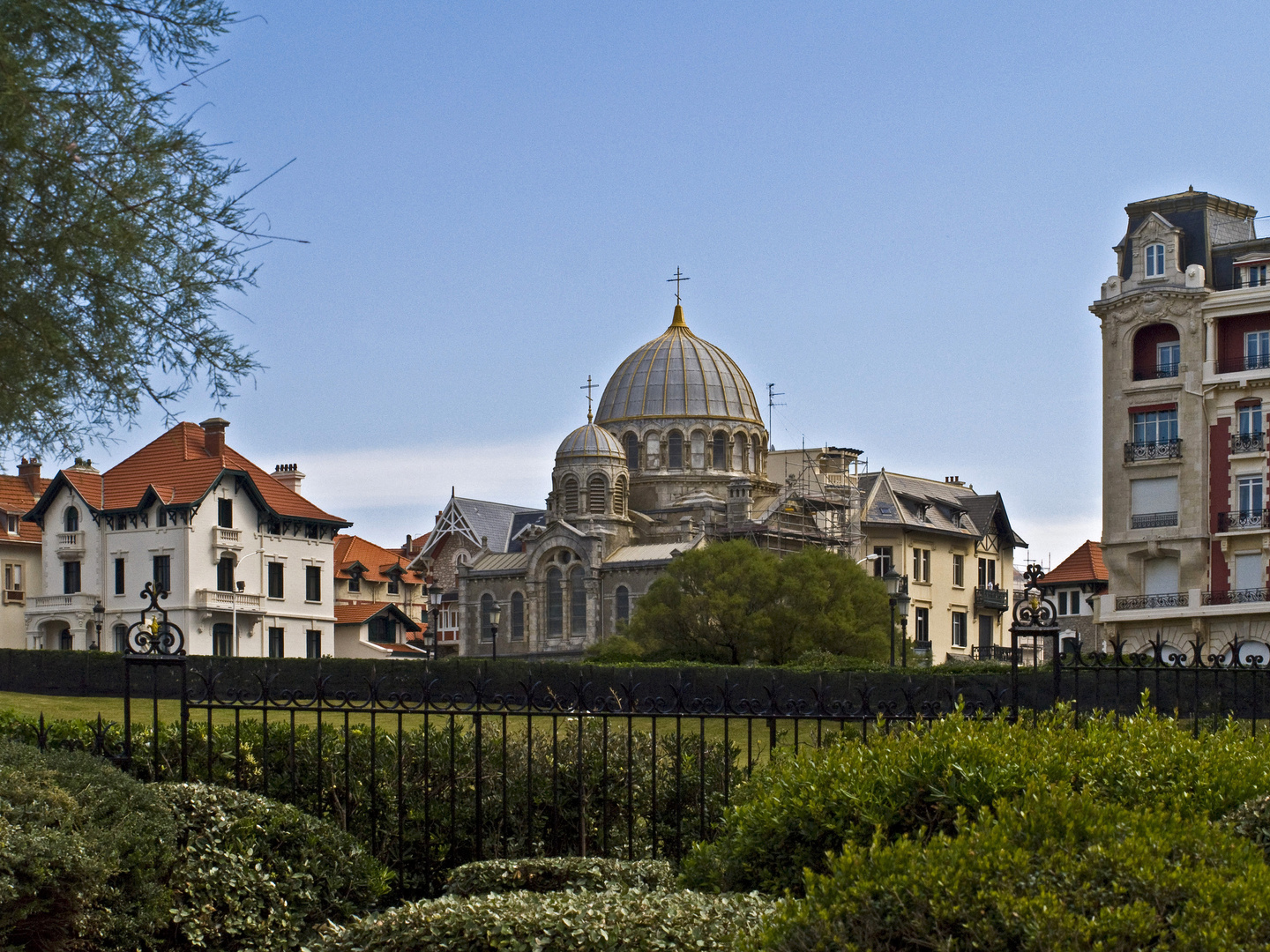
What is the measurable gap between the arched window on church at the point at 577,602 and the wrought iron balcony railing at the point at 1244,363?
3884 cm

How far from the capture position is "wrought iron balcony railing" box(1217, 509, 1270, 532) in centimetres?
4719

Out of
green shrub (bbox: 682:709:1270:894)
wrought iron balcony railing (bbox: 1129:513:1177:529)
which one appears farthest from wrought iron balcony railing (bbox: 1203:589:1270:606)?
green shrub (bbox: 682:709:1270:894)

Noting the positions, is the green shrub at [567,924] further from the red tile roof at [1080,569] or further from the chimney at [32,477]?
the red tile roof at [1080,569]

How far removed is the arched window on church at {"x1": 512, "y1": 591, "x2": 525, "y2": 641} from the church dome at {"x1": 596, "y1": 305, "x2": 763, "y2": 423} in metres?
11.1

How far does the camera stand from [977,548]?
87.6 m

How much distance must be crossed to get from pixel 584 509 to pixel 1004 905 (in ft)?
251

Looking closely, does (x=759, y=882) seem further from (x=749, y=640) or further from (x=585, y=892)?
(x=749, y=640)

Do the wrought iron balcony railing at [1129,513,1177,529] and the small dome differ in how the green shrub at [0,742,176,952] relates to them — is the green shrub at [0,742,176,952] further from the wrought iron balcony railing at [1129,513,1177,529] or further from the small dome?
the small dome

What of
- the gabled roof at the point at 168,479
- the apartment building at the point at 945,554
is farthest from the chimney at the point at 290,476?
the apartment building at the point at 945,554

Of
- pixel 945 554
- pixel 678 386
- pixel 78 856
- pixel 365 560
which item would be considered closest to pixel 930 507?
pixel 945 554

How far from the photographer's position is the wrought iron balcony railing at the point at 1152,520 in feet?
160

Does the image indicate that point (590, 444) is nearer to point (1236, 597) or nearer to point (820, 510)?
point (820, 510)

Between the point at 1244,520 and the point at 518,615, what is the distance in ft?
142

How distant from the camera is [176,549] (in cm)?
6328
